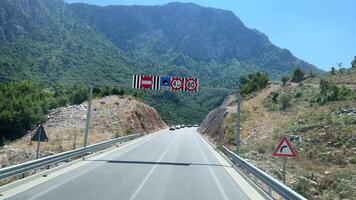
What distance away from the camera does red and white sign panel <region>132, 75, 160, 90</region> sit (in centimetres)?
3453

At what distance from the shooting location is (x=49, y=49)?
134 metres

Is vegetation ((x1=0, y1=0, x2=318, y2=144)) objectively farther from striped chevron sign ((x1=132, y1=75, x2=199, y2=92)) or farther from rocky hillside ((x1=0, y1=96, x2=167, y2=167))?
striped chevron sign ((x1=132, y1=75, x2=199, y2=92))

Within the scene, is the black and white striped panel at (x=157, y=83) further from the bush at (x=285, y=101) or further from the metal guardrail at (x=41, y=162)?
the bush at (x=285, y=101)

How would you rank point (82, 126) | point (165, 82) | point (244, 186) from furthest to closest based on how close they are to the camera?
point (82, 126) → point (165, 82) → point (244, 186)

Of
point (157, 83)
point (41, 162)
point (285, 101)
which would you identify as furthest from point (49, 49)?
point (41, 162)

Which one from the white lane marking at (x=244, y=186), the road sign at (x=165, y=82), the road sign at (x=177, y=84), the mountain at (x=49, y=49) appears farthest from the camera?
the mountain at (x=49, y=49)

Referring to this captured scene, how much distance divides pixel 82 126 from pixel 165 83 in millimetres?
27052

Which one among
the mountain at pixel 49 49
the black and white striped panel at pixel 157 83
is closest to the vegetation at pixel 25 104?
the mountain at pixel 49 49

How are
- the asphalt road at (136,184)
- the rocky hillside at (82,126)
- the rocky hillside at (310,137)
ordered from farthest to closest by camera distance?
the rocky hillside at (82,126), the rocky hillside at (310,137), the asphalt road at (136,184)

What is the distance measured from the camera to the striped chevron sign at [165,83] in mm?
34562

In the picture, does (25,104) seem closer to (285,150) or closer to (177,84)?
(177,84)

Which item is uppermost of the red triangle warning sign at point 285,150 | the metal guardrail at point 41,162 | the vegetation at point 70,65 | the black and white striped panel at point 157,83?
the vegetation at point 70,65

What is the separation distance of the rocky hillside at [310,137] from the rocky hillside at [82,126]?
13.5 meters

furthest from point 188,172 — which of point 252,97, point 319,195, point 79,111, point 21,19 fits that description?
point 21,19
